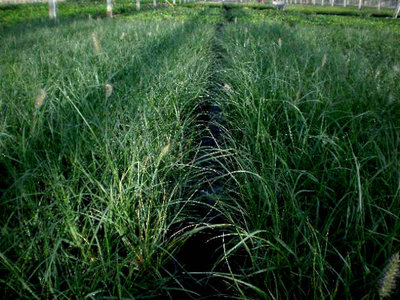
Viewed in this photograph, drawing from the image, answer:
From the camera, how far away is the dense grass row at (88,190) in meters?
0.87

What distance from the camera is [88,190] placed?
104 cm

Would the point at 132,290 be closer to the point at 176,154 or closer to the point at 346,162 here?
the point at 176,154

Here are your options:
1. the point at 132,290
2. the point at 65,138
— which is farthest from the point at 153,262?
the point at 65,138

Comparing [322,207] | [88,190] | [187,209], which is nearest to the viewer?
[88,190]

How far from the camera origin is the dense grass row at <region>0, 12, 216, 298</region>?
87 centimetres

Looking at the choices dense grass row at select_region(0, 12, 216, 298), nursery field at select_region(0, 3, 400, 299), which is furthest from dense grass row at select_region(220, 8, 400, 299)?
dense grass row at select_region(0, 12, 216, 298)

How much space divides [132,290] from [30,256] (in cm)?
29

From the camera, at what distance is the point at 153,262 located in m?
1.05

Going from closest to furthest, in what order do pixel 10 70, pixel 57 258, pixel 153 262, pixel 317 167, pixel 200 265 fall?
pixel 57 258
pixel 153 262
pixel 200 265
pixel 317 167
pixel 10 70

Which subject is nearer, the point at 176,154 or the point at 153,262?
the point at 153,262

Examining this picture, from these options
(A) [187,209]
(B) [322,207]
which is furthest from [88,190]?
(B) [322,207]

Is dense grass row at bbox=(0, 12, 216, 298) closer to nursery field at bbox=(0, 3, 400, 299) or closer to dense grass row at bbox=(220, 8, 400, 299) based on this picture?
nursery field at bbox=(0, 3, 400, 299)

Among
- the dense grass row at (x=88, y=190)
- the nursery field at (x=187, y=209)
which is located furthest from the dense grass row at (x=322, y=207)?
the dense grass row at (x=88, y=190)

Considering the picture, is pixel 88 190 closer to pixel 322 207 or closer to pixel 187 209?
pixel 187 209
